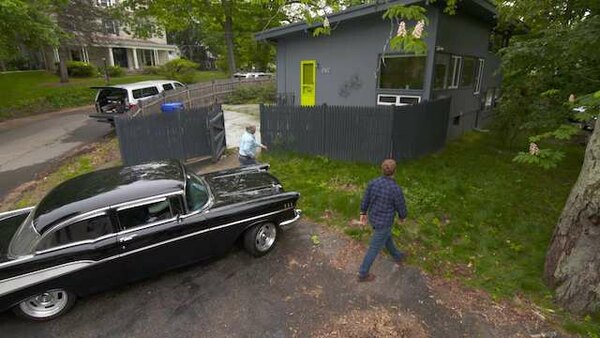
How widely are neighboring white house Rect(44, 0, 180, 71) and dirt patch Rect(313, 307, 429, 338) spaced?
2998 centimetres

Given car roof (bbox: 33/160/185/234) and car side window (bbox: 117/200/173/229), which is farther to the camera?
car side window (bbox: 117/200/173/229)

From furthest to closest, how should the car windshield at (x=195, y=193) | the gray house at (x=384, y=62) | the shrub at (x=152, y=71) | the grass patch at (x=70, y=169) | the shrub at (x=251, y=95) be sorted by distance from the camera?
1. the shrub at (x=152, y=71)
2. the shrub at (x=251, y=95)
3. the gray house at (x=384, y=62)
4. the grass patch at (x=70, y=169)
5. the car windshield at (x=195, y=193)

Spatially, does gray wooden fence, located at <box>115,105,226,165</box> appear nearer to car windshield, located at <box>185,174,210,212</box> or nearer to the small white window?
car windshield, located at <box>185,174,210,212</box>

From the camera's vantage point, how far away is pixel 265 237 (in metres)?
5.11

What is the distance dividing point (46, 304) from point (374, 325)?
12.2 feet

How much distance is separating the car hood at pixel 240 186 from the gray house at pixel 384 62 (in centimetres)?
545

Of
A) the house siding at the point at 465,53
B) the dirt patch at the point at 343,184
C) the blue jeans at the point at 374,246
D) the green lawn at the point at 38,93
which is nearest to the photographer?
the blue jeans at the point at 374,246

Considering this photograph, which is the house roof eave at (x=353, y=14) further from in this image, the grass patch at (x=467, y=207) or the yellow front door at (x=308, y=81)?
the grass patch at (x=467, y=207)

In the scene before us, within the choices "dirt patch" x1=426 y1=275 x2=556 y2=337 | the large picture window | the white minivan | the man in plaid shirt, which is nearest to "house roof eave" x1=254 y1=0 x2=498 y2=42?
the large picture window

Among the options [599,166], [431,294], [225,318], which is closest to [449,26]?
[599,166]

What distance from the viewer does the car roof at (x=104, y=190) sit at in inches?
151

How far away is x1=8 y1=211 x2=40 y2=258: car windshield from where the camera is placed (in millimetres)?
3624

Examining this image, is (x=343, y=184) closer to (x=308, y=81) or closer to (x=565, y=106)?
(x=565, y=106)

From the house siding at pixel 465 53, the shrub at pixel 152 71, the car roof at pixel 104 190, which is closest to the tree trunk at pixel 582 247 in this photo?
the car roof at pixel 104 190
